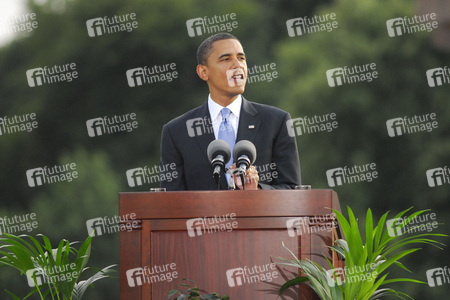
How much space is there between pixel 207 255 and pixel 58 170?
62.0 feet

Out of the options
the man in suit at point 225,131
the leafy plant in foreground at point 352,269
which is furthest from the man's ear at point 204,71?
the leafy plant in foreground at point 352,269

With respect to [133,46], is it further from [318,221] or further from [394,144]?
[318,221]

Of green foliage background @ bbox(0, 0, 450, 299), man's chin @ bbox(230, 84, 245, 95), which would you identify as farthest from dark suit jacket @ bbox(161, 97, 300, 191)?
green foliage background @ bbox(0, 0, 450, 299)

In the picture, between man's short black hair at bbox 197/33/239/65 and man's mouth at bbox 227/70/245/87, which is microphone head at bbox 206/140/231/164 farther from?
man's short black hair at bbox 197/33/239/65

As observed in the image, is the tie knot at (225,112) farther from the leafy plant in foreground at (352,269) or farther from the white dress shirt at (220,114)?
the leafy plant in foreground at (352,269)

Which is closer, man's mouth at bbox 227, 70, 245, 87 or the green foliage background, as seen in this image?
man's mouth at bbox 227, 70, 245, 87

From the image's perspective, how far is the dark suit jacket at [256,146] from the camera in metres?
5.51

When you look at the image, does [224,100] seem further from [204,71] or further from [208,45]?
[208,45]

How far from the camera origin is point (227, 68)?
18.5ft

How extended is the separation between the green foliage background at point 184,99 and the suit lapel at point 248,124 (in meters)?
12.3

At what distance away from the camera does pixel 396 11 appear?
19.7m

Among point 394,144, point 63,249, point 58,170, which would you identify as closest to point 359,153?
point 394,144

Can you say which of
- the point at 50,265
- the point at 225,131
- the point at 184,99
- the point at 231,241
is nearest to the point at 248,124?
the point at 225,131

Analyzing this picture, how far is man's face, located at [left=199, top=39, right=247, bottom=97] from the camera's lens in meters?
A: 5.62
